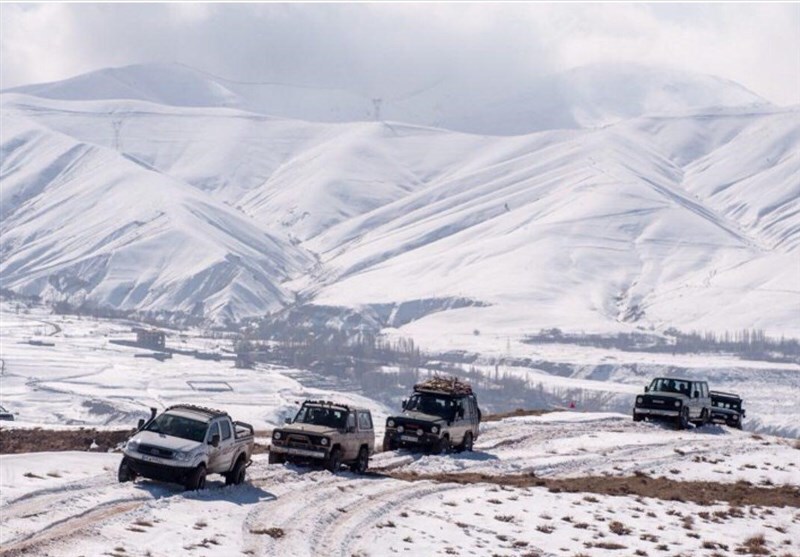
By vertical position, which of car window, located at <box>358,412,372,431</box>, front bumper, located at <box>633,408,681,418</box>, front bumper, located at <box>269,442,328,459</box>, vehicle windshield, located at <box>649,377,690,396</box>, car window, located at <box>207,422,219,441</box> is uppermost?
vehicle windshield, located at <box>649,377,690,396</box>

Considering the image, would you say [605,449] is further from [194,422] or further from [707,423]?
[194,422]

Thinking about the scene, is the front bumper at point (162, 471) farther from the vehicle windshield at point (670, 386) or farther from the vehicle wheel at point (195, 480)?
the vehicle windshield at point (670, 386)

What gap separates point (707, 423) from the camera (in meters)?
64.8

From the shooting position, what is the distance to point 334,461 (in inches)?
1576

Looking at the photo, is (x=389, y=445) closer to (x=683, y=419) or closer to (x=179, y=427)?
(x=179, y=427)

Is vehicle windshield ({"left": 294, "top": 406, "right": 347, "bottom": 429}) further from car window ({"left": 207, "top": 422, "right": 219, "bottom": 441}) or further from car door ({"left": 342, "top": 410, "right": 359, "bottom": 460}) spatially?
car window ({"left": 207, "top": 422, "right": 219, "bottom": 441})

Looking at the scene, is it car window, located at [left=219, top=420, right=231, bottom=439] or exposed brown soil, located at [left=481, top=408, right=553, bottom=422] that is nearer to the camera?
car window, located at [left=219, top=420, right=231, bottom=439]

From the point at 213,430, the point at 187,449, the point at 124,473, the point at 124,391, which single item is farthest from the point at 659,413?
the point at 124,391

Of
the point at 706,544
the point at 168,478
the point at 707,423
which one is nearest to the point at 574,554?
the point at 706,544

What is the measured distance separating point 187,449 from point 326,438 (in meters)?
7.45

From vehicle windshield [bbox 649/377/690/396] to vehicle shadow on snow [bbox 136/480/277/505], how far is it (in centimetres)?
3216

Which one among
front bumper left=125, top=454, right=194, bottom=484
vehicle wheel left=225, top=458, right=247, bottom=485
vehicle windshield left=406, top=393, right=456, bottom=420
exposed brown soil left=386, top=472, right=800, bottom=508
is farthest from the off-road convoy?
front bumper left=125, top=454, right=194, bottom=484

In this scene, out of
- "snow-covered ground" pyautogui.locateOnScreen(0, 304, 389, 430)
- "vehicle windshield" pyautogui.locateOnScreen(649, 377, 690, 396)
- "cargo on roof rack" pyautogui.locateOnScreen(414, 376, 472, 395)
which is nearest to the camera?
"cargo on roof rack" pyautogui.locateOnScreen(414, 376, 472, 395)

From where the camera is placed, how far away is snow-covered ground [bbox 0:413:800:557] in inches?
1090
